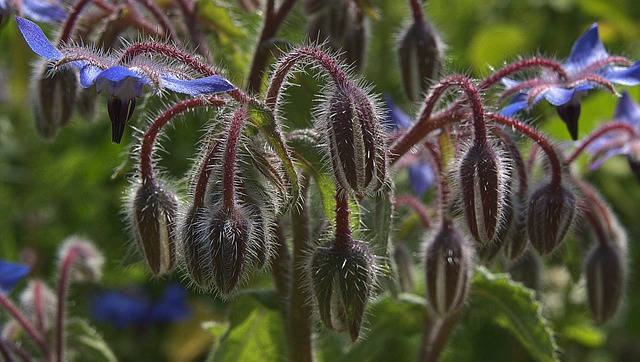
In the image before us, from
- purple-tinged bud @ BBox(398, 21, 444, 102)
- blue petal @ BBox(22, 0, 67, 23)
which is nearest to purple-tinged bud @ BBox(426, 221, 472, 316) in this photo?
purple-tinged bud @ BBox(398, 21, 444, 102)

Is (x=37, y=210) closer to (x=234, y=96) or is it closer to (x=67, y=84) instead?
(x=67, y=84)

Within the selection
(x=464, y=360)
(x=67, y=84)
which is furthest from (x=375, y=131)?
(x=464, y=360)

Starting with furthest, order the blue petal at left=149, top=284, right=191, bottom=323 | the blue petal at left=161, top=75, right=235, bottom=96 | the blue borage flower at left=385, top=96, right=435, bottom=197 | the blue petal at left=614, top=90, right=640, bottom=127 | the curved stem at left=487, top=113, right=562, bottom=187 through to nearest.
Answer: the blue petal at left=149, top=284, right=191, bottom=323
the blue borage flower at left=385, top=96, right=435, bottom=197
the blue petal at left=614, top=90, right=640, bottom=127
the curved stem at left=487, top=113, right=562, bottom=187
the blue petal at left=161, top=75, right=235, bottom=96

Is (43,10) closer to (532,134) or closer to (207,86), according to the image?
(207,86)

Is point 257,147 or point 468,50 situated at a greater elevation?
point 468,50

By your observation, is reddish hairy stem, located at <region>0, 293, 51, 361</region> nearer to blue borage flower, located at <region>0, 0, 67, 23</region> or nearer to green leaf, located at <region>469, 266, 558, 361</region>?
blue borage flower, located at <region>0, 0, 67, 23</region>

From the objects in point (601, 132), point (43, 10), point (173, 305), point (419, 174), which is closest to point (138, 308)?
point (173, 305)
